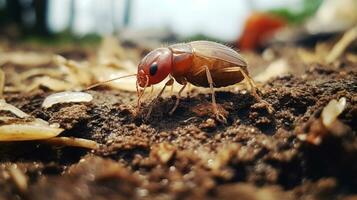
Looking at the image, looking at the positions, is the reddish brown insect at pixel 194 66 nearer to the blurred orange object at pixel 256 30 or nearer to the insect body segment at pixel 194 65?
the insect body segment at pixel 194 65

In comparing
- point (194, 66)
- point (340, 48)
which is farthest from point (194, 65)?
point (340, 48)

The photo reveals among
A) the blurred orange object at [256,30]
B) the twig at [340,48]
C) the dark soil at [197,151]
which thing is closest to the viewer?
the dark soil at [197,151]

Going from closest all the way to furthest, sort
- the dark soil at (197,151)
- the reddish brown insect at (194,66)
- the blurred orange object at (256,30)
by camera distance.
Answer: the dark soil at (197,151)
the reddish brown insect at (194,66)
the blurred orange object at (256,30)

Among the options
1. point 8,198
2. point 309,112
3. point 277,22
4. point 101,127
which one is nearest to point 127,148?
point 101,127

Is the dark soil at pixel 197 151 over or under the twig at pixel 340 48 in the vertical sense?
under

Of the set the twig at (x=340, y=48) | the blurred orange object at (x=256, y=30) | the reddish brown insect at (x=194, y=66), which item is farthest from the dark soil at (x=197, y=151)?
the blurred orange object at (x=256, y=30)
